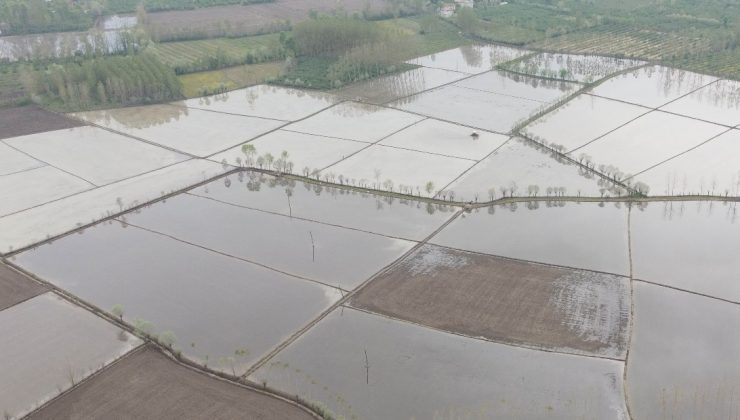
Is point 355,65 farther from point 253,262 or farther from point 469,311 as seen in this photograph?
point 469,311

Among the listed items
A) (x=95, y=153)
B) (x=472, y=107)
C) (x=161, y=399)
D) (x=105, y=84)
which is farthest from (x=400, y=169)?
(x=105, y=84)

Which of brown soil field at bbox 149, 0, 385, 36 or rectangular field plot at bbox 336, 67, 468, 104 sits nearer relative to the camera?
rectangular field plot at bbox 336, 67, 468, 104

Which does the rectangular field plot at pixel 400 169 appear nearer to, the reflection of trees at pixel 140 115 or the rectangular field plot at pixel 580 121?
the rectangular field plot at pixel 580 121

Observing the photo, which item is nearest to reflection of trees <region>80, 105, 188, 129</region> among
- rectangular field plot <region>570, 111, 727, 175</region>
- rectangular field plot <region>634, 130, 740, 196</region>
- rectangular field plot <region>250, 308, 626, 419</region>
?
rectangular field plot <region>570, 111, 727, 175</region>

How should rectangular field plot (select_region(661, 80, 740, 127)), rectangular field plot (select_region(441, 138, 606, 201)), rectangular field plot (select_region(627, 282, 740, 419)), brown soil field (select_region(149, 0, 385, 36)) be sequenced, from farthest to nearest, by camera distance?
brown soil field (select_region(149, 0, 385, 36)) → rectangular field plot (select_region(661, 80, 740, 127)) → rectangular field plot (select_region(441, 138, 606, 201)) → rectangular field plot (select_region(627, 282, 740, 419))

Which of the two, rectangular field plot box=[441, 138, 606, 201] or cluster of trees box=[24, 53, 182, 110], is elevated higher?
cluster of trees box=[24, 53, 182, 110]

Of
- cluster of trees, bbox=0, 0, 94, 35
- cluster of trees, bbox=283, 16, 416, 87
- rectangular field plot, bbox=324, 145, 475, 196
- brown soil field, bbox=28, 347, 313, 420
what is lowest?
brown soil field, bbox=28, 347, 313, 420

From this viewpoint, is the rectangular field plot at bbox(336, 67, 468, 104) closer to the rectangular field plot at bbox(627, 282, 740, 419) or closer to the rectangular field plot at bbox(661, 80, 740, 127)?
the rectangular field plot at bbox(661, 80, 740, 127)

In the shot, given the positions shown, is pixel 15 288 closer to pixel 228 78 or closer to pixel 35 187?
pixel 35 187
